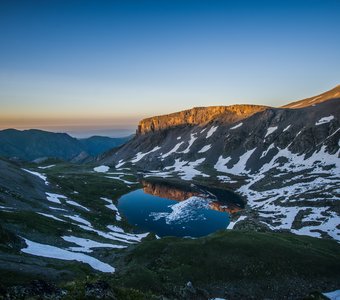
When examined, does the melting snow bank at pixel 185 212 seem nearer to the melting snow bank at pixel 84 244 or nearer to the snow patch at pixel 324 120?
the melting snow bank at pixel 84 244

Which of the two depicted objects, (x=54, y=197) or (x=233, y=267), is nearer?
(x=233, y=267)

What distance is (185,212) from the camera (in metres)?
107

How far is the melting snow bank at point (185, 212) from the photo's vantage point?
3945 inches

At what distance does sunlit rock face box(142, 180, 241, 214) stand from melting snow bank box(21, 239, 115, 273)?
70.2 meters

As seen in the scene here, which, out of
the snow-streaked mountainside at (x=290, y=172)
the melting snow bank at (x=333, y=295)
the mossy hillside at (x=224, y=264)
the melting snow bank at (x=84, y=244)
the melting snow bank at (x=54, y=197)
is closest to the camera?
the melting snow bank at (x=333, y=295)

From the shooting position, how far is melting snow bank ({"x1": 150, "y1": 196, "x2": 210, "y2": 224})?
329ft

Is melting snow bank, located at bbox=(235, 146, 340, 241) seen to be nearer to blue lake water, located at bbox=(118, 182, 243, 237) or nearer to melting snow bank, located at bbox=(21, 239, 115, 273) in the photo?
blue lake water, located at bbox=(118, 182, 243, 237)

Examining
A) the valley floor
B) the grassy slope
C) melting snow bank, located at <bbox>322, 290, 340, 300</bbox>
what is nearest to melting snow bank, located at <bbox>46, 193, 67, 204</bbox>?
the valley floor

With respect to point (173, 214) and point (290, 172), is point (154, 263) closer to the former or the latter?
point (173, 214)

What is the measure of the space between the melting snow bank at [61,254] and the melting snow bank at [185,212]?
173ft

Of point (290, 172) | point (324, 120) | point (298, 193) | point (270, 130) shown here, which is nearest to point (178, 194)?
point (298, 193)

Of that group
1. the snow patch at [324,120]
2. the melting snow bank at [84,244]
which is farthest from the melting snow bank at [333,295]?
the snow patch at [324,120]

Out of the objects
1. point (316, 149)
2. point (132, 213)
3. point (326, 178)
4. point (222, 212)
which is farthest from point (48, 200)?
point (316, 149)

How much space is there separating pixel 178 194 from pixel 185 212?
107 feet
